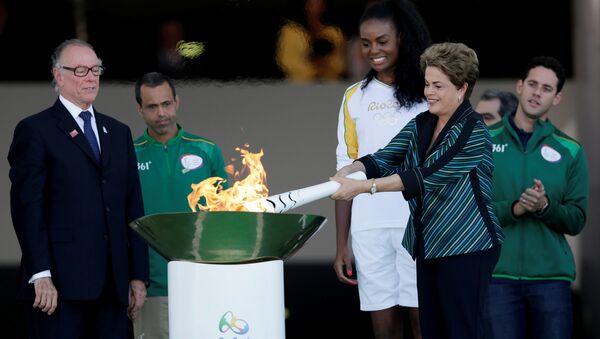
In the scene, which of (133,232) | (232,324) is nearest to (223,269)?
(232,324)

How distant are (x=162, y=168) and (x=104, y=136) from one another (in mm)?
856

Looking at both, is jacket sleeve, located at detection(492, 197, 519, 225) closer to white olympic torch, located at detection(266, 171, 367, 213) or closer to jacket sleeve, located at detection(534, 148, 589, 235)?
jacket sleeve, located at detection(534, 148, 589, 235)

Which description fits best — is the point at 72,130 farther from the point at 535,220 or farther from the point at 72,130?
the point at 535,220

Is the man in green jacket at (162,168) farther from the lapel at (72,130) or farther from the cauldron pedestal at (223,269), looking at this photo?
the cauldron pedestal at (223,269)

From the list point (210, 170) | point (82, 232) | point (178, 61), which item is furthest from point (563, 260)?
point (178, 61)

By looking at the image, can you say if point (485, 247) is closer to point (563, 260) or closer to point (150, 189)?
point (563, 260)

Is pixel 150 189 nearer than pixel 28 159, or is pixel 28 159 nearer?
pixel 28 159

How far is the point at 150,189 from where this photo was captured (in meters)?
5.28

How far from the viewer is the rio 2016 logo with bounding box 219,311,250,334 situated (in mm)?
3920

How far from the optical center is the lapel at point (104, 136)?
14.5ft

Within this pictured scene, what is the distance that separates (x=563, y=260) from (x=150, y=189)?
5.89 feet

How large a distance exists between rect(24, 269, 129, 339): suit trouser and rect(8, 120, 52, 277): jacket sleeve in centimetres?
17

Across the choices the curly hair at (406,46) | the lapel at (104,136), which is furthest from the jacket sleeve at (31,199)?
the curly hair at (406,46)

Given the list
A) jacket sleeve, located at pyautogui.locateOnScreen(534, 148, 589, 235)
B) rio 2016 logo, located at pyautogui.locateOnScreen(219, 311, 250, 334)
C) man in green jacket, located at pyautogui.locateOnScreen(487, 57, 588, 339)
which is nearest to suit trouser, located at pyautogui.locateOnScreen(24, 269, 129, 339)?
rio 2016 logo, located at pyautogui.locateOnScreen(219, 311, 250, 334)
